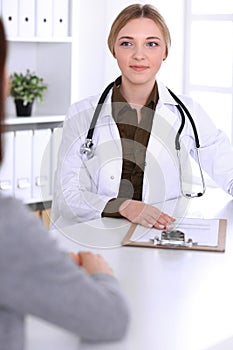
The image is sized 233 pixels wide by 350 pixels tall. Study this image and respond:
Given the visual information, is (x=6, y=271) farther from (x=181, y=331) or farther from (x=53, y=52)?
(x=53, y=52)

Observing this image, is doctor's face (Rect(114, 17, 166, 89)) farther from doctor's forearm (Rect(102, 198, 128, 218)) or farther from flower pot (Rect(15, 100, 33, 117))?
flower pot (Rect(15, 100, 33, 117))

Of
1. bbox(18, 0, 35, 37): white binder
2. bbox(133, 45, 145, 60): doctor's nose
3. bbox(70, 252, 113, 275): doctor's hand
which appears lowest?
bbox(70, 252, 113, 275): doctor's hand

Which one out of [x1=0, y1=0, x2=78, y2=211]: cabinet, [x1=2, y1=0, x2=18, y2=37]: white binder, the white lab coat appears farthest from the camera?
[x1=0, y1=0, x2=78, y2=211]: cabinet

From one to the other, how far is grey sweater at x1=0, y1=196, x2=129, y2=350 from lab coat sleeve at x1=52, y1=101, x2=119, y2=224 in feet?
3.68

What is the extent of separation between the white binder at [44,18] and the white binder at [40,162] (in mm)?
506

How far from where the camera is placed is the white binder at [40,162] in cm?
395

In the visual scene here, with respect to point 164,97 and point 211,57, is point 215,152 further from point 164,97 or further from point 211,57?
point 211,57

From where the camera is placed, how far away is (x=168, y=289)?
1613 mm

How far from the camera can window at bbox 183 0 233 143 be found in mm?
4281

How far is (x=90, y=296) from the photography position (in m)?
1.18

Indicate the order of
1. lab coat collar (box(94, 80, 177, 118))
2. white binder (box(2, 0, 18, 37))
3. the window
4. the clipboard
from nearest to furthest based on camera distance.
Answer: the clipboard
lab coat collar (box(94, 80, 177, 118))
white binder (box(2, 0, 18, 37))
the window

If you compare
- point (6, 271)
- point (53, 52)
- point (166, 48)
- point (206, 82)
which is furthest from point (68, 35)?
point (6, 271)

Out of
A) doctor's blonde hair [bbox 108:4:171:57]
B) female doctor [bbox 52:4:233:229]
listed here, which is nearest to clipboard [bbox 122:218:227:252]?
female doctor [bbox 52:4:233:229]

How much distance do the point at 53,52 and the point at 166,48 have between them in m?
1.72
